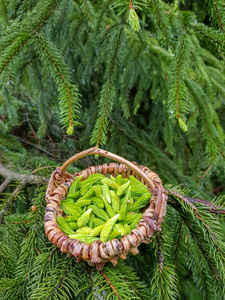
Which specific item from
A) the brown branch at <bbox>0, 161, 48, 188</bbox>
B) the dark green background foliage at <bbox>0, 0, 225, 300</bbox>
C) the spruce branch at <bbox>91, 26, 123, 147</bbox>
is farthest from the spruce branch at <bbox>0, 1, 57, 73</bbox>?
the brown branch at <bbox>0, 161, 48, 188</bbox>

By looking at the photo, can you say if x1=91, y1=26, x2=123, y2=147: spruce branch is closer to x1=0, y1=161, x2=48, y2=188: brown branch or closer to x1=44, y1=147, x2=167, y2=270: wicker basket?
x1=44, y1=147, x2=167, y2=270: wicker basket

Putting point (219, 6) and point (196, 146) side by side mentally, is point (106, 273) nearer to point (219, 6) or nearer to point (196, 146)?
point (219, 6)

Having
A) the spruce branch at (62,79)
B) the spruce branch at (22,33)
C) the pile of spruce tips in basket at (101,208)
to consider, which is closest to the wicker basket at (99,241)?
the pile of spruce tips in basket at (101,208)

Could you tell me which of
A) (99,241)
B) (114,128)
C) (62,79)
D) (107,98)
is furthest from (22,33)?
(114,128)

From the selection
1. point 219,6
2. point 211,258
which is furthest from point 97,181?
point 219,6

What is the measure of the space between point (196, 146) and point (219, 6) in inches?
58.0

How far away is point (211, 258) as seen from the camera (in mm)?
635

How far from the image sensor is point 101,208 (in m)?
0.71

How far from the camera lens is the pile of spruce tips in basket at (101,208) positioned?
60cm

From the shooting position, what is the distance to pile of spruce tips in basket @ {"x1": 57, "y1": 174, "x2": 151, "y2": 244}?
601mm

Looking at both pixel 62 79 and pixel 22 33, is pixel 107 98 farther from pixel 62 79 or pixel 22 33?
pixel 22 33

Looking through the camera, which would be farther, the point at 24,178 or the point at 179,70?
the point at 24,178

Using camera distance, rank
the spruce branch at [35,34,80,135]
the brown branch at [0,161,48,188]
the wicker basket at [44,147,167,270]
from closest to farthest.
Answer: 1. the wicker basket at [44,147,167,270]
2. the spruce branch at [35,34,80,135]
3. the brown branch at [0,161,48,188]

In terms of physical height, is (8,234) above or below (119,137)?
below
